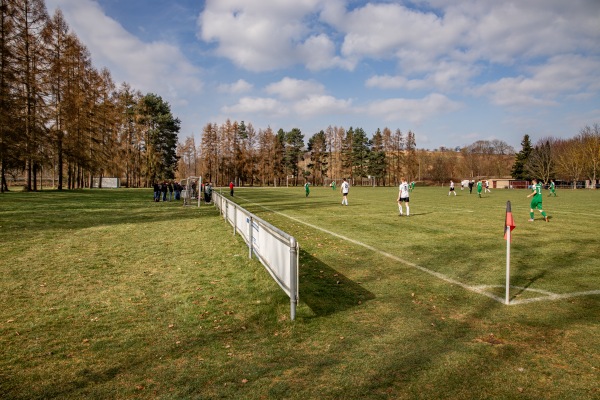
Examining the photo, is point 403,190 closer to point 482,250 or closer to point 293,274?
point 482,250

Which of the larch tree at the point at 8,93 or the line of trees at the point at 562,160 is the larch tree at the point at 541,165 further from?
the larch tree at the point at 8,93

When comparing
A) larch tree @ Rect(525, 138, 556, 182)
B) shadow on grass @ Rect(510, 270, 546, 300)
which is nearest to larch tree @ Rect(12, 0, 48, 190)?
shadow on grass @ Rect(510, 270, 546, 300)

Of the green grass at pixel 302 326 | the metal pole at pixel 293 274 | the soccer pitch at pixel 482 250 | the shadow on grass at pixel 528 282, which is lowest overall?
the green grass at pixel 302 326

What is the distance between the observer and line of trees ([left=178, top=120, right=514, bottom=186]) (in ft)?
319

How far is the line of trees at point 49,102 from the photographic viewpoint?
98.2 ft

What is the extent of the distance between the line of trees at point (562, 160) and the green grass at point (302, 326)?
79070 millimetres

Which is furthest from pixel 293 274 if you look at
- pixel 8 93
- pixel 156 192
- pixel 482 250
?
pixel 8 93

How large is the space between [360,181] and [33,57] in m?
86.3

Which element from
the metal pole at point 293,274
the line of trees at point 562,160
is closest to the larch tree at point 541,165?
the line of trees at point 562,160

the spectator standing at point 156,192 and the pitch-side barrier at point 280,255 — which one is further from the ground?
the spectator standing at point 156,192

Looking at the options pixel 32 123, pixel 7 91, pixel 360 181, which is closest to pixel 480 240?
pixel 7 91

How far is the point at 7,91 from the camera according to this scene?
29.0 m

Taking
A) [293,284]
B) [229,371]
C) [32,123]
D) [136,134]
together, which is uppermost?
[136,134]

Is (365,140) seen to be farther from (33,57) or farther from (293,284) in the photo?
(293,284)
